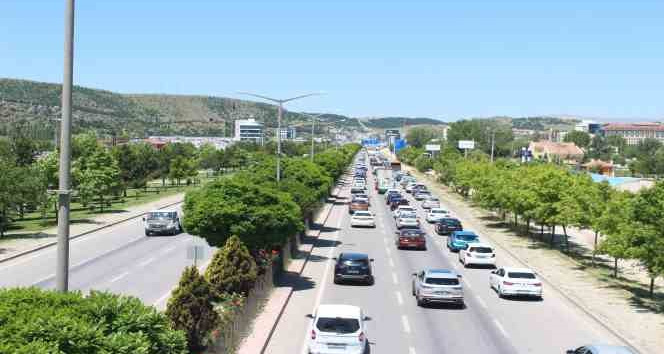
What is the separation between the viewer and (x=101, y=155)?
61.7m

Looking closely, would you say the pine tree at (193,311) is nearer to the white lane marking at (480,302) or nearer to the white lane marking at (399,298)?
the white lane marking at (399,298)

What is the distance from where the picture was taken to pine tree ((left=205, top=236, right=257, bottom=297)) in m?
23.4

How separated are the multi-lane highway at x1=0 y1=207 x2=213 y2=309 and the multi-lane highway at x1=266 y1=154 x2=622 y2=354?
4.93 metres

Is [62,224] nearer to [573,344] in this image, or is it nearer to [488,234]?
[573,344]

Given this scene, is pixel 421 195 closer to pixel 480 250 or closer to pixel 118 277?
pixel 480 250

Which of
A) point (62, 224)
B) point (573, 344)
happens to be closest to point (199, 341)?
point (62, 224)

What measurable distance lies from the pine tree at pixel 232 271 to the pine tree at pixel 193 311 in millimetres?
5448

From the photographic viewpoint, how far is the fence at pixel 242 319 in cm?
1772

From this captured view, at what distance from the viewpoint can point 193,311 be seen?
56.1 feet

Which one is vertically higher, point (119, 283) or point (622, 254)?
point (622, 254)

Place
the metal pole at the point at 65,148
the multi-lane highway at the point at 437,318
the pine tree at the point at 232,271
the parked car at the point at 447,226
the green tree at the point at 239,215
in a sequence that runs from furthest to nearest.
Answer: the parked car at the point at 447,226, the green tree at the point at 239,215, the pine tree at the point at 232,271, the multi-lane highway at the point at 437,318, the metal pole at the point at 65,148

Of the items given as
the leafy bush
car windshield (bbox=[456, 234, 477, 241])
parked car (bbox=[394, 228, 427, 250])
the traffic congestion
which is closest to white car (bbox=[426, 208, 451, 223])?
the traffic congestion

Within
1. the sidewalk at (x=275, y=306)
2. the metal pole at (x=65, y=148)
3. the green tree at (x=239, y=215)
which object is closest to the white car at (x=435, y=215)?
the sidewalk at (x=275, y=306)

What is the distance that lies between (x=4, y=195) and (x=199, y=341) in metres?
30.9
